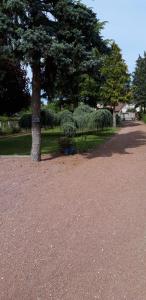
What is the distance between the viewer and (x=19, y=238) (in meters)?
6.17

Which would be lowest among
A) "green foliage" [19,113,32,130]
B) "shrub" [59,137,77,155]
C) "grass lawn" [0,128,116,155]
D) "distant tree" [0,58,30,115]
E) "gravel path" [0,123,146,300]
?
"gravel path" [0,123,146,300]

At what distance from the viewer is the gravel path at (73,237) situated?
461cm

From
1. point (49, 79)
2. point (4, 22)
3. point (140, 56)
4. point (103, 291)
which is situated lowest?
point (103, 291)

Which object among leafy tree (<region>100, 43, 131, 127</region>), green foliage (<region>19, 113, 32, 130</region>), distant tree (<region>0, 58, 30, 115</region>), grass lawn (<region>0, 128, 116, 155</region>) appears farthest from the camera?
leafy tree (<region>100, 43, 131, 127</region>)

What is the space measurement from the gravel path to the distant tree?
37.7ft

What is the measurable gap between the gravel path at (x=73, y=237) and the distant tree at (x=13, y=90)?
1149cm

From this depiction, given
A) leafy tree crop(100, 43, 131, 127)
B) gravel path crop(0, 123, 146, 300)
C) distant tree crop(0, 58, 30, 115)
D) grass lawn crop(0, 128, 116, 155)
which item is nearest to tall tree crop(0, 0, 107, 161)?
grass lawn crop(0, 128, 116, 155)

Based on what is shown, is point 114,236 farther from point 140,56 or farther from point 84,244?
point 140,56

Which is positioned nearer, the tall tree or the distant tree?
the tall tree

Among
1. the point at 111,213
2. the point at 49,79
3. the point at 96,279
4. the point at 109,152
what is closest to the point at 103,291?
the point at 96,279

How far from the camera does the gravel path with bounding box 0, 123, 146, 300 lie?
461 centimetres

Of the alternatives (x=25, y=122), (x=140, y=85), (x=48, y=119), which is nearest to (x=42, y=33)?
(x=25, y=122)

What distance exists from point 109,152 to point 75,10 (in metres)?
6.29

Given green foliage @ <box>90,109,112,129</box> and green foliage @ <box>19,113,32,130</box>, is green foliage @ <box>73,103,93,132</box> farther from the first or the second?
green foliage @ <box>19,113,32,130</box>
